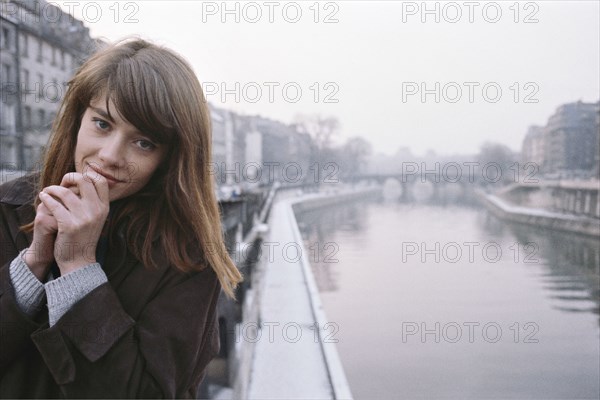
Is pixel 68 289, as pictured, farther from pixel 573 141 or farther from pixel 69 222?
pixel 573 141

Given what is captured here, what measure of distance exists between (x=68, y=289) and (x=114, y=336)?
0.10 m

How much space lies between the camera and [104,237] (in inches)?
37.6

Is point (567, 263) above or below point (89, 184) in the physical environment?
below

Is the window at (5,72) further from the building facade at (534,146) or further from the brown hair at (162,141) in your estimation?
the building facade at (534,146)

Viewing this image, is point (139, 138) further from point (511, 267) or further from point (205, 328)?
point (511, 267)

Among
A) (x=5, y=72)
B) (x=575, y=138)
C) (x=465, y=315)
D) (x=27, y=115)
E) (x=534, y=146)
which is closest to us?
(x=465, y=315)

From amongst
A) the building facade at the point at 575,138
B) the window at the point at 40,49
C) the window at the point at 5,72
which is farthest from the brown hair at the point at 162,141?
the building facade at the point at 575,138

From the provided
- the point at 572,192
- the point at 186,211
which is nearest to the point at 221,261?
the point at 186,211

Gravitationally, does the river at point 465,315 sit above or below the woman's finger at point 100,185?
below

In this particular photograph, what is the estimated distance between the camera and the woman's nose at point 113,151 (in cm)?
88

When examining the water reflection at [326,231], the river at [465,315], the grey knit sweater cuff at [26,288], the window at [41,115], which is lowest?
the river at [465,315]

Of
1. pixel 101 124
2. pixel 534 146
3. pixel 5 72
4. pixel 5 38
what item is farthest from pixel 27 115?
pixel 534 146

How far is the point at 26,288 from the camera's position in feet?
2.72

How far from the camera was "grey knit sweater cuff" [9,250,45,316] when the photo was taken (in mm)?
829
